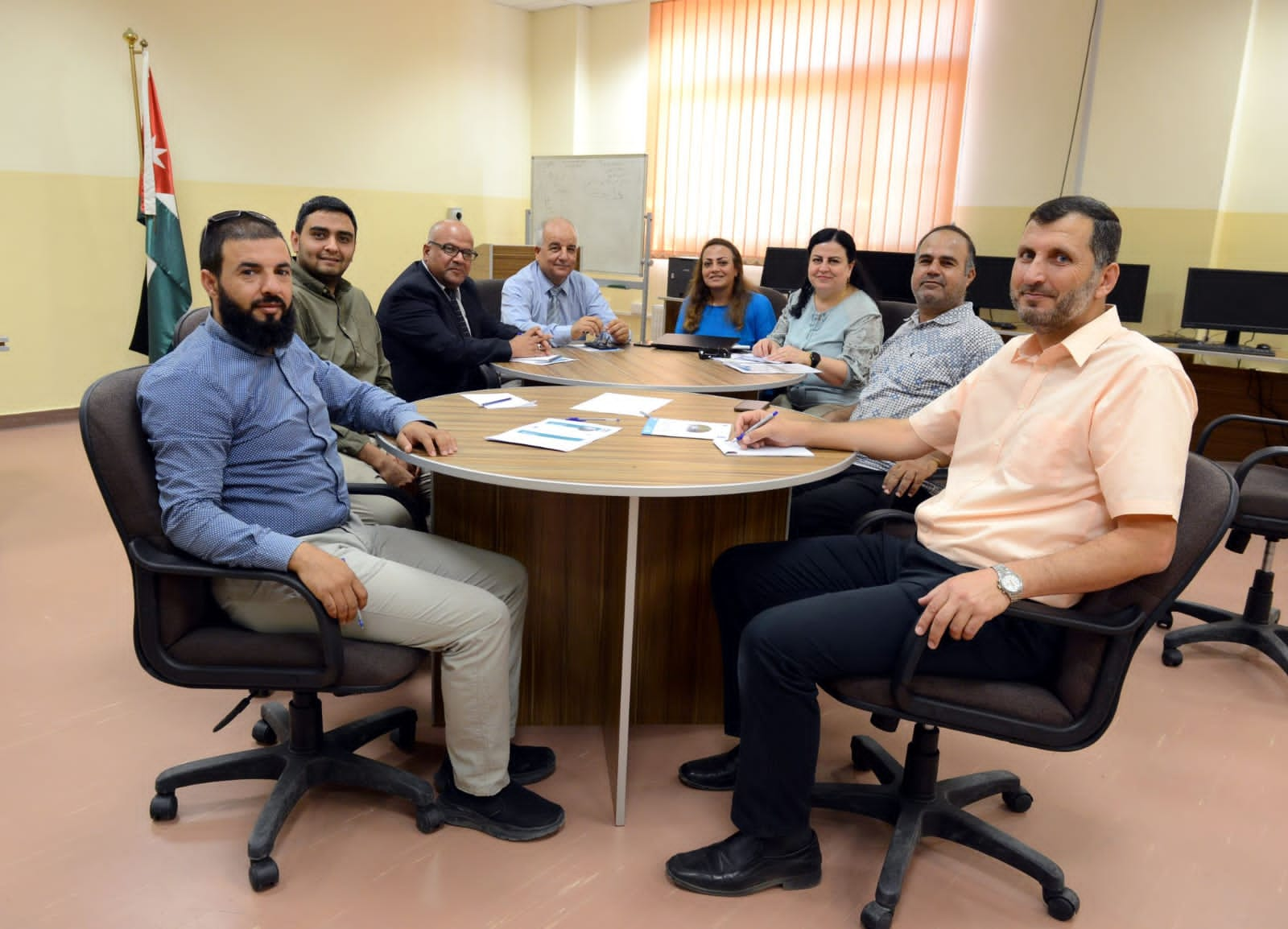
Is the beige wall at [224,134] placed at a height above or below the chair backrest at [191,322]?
above

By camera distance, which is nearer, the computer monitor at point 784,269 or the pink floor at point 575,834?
the pink floor at point 575,834

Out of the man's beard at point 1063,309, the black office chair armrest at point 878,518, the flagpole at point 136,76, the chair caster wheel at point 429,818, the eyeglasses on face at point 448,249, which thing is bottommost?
the chair caster wheel at point 429,818

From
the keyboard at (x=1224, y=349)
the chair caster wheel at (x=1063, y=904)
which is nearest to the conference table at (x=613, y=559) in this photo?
the chair caster wheel at (x=1063, y=904)

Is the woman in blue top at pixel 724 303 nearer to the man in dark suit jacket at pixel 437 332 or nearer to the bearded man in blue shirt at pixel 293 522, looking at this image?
the man in dark suit jacket at pixel 437 332

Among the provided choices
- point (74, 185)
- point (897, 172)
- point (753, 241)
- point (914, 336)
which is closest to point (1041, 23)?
point (897, 172)

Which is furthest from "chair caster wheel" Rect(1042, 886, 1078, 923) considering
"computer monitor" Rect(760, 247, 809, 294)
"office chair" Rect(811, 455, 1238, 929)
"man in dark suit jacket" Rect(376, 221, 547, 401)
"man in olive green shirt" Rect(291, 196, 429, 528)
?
"computer monitor" Rect(760, 247, 809, 294)

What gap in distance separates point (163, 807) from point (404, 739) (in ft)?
1.76

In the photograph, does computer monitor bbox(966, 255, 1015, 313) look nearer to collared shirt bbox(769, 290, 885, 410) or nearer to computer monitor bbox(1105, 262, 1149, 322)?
computer monitor bbox(1105, 262, 1149, 322)

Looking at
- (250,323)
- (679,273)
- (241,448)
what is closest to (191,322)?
(250,323)

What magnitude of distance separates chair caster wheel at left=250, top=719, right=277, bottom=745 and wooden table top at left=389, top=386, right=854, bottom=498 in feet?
2.91

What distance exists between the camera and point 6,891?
1.67 m

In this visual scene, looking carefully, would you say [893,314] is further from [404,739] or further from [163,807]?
[163,807]

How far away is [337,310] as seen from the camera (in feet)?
9.32

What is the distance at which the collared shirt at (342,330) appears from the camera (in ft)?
8.88
